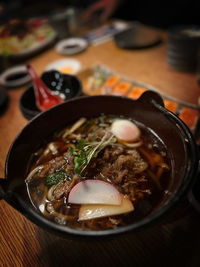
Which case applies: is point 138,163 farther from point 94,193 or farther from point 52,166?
point 52,166

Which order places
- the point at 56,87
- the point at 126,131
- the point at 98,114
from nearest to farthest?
the point at 126,131 < the point at 98,114 < the point at 56,87

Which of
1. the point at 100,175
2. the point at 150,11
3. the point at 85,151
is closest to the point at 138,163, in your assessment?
the point at 100,175

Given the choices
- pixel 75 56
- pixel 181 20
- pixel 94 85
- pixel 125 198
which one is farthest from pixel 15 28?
pixel 125 198

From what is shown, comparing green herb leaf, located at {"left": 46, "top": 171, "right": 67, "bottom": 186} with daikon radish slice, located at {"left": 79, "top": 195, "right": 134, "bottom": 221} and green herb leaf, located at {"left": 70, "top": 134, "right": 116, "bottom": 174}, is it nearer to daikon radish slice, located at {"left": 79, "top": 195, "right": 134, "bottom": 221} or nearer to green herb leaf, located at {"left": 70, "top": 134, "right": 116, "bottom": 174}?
green herb leaf, located at {"left": 70, "top": 134, "right": 116, "bottom": 174}

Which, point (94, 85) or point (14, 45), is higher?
point (14, 45)

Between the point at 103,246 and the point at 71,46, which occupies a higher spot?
the point at 71,46

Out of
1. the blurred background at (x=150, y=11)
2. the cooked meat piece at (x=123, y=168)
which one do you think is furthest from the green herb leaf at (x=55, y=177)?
the blurred background at (x=150, y=11)

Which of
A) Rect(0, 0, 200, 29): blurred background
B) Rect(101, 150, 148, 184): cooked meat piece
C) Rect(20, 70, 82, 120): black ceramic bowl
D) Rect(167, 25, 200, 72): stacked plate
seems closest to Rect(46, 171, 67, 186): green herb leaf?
Rect(101, 150, 148, 184): cooked meat piece

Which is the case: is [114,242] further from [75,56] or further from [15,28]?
[15,28]
